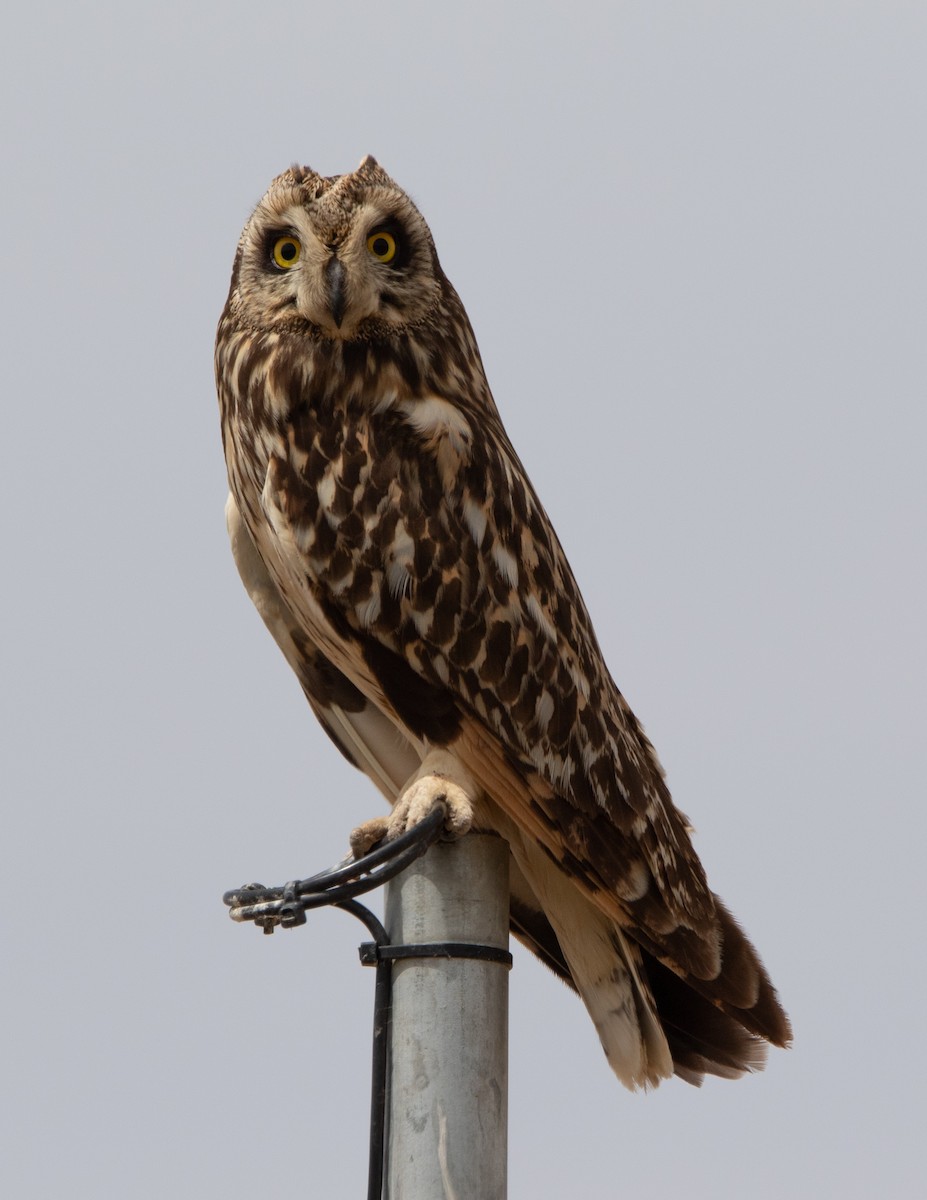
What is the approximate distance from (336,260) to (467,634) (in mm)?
894

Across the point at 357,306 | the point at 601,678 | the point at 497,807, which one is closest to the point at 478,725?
the point at 497,807

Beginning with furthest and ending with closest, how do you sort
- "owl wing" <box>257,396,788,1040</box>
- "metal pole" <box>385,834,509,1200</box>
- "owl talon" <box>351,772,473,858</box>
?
"owl wing" <box>257,396,788,1040</box>, "owl talon" <box>351,772,473,858</box>, "metal pole" <box>385,834,509,1200</box>

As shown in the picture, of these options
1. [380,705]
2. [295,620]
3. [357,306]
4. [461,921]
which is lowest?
[461,921]

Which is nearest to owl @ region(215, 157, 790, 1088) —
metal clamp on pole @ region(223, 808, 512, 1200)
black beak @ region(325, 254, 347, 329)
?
black beak @ region(325, 254, 347, 329)

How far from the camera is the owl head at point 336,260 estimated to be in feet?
11.9

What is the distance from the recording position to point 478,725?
362cm

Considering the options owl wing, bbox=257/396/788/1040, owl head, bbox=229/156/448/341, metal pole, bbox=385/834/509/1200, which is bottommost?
metal pole, bbox=385/834/509/1200

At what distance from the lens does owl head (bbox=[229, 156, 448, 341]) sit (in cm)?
364

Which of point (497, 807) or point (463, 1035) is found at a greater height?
point (497, 807)

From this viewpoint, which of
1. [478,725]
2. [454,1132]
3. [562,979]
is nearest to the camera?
[454,1132]

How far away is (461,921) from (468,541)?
1000 mm

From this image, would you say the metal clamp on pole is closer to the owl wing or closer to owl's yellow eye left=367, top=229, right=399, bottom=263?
the owl wing

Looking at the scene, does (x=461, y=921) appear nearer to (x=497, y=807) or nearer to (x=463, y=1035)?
(x=463, y=1035)

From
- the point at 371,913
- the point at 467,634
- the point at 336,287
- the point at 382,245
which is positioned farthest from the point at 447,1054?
the point at 382,245
